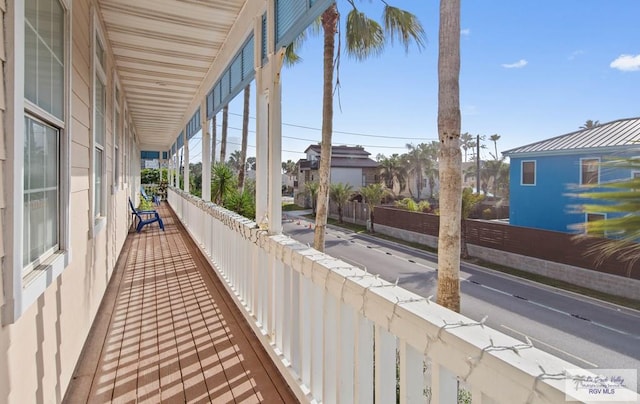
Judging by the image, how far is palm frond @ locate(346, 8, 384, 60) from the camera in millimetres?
8133

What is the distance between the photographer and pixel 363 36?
26.9 ft

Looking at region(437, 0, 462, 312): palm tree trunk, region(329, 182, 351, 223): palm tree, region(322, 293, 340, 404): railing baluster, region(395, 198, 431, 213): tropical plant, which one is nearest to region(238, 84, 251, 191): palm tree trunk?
region(395, 198, 431, 213): tropical plant

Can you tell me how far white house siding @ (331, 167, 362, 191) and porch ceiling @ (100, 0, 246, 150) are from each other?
26.3 m

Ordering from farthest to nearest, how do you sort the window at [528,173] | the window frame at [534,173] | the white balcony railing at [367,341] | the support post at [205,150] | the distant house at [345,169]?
1. the distant house at [345,169]
2. the window at [528,173]
3. the window frame at [534,173]
4. the support post at [205,150]
5. the white balcony railing at [367,341]

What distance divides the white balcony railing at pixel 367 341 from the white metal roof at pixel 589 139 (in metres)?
11.7

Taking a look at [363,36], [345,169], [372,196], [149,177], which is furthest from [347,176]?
[363,36]

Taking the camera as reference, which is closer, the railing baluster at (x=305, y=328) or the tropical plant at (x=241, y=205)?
the railing baluster at (x=305, y=328)

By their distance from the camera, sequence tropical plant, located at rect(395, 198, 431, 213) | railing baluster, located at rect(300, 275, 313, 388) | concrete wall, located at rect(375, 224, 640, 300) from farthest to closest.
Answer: tropical plant, located at rect(395, 198, 431, 213) → concrete wall, located at rect(375, 224, 640, 300) → railing baluster, located at rect(300, 275, 313, 388)

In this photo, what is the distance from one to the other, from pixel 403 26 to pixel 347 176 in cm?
2607

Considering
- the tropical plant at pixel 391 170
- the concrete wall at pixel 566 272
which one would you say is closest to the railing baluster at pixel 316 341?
the concrete wall at pixel 566 272

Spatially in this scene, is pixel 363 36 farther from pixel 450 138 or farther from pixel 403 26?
pixel 450 138

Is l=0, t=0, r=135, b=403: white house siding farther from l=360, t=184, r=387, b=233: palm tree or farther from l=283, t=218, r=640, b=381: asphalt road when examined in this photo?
l=360, t=184, r=387, b=233: palm tree

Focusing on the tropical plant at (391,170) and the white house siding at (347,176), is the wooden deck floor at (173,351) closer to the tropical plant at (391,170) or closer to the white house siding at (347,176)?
the white house siding at (347,176)

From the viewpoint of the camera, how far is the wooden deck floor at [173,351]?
2.04m
